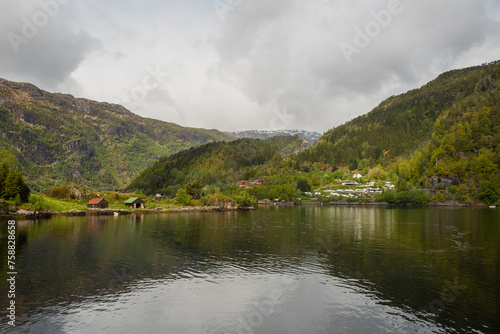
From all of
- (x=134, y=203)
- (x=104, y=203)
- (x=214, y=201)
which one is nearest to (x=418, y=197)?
(x=214, y=201)

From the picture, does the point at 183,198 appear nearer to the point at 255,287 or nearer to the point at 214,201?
the point at 214,201

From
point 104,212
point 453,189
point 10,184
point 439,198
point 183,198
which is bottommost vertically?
point 104,212

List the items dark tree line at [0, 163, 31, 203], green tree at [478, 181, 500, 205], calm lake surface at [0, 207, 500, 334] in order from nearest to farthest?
calm lake surface at [0, 207, 500, 334] → dark tree line at [0, 163, 31, 203] → green tree at [478, 181, 500, 205]

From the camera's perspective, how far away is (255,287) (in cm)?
2886

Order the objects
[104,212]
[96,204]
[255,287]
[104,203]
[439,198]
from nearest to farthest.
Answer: [255,287], [104,212], [96,204], [104,203], [439,198]

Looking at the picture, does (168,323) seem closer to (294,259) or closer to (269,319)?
(269,319)

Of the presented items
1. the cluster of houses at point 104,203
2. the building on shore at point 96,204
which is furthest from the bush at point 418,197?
the building on shore at point 96,204

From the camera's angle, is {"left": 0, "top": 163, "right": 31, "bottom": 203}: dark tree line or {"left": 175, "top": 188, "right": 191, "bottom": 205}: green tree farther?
{"left": 175, "top": 188, "right": 191, "bottom": 205}: green tree

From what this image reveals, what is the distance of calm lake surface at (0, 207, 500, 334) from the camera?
21156 mm

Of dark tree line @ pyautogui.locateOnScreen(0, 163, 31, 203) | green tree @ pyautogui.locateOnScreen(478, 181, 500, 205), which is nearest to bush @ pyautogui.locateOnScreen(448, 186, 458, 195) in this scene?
green tree @ pyautogui.locateOnScreen(478, 181, 500, 205)

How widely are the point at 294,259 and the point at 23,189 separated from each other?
9835cm

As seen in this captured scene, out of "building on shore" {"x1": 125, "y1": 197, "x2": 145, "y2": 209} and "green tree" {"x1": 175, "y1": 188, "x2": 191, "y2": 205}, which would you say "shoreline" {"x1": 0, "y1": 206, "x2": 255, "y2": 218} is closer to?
"building on shore" {"x1": 125, "y1": 197, "x2": 145, "y2": 209}

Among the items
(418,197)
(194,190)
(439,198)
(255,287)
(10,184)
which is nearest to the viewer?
(255,287)

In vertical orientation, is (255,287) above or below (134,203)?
below
